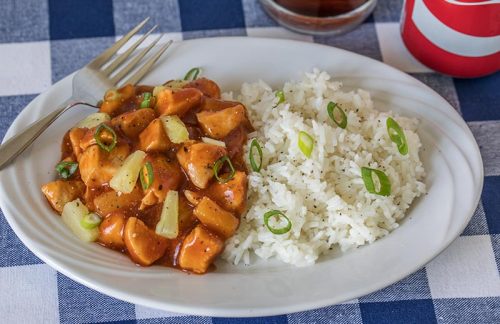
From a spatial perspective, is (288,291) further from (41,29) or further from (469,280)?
(41,29)

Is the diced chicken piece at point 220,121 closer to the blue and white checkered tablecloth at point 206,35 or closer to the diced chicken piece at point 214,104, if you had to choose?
the diced chicken piece at point 214,104

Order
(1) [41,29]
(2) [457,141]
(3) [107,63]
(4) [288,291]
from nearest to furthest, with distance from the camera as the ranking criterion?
(4) [288,291], (2) [457,141], (3) [107,63], (1) [41,29]

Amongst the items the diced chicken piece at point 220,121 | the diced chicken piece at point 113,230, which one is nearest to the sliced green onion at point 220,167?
the diced chicken piece at point 220,121

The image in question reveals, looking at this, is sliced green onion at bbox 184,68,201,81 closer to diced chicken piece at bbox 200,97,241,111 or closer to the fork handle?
diced chicken piece at bbox 200,97,241,111

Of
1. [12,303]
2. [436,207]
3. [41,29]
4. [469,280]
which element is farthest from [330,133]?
[41,29]

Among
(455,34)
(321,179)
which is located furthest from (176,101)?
(455,34)

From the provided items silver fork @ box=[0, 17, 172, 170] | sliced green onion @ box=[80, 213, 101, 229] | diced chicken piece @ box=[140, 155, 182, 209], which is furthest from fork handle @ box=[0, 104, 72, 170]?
diced chicken piece @ box=[140, 155, 182, 209]

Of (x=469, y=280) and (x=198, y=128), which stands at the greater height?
(x=198, y=128)

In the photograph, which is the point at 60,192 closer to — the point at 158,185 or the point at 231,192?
the point at 158,185

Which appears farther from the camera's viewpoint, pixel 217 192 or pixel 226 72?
pixel 226 72
